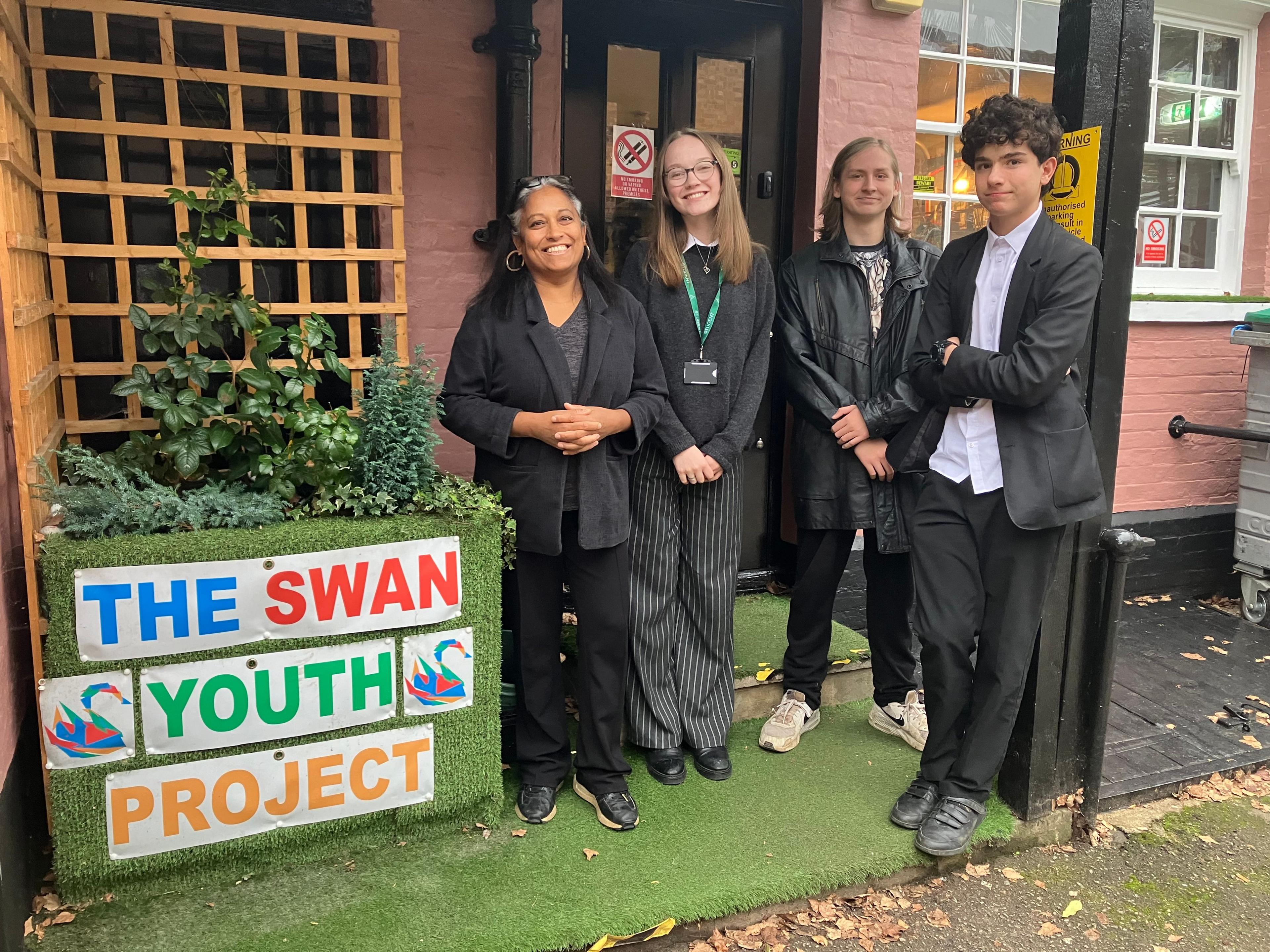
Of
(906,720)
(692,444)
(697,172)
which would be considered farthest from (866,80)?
(906,720)

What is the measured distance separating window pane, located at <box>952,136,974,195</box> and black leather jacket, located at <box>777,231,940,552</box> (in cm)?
200

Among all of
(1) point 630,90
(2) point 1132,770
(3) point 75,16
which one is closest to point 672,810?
(2) point 1132,770

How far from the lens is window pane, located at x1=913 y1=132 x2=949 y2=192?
4895mm

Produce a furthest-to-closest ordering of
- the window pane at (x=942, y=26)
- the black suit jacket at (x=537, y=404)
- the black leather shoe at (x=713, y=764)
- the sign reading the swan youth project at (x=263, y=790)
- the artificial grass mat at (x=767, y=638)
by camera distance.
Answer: the window pane at (x=942, y=26) → the artificial grass mat at (x=767, y=638) → the black leather shoe at (x=713, y=764) → the black suit jacket at (x=537, y=404) → the sign reading the swan youth project at (x=263, y=790)

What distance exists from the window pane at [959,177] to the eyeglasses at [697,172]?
2.57 m

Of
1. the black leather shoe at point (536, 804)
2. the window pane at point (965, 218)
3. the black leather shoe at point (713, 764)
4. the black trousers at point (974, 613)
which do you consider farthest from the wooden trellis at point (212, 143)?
the window pane at point (965, 218)

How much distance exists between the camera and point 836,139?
4207 millimetres

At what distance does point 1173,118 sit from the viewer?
18.3 ft

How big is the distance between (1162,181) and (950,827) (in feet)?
14.9

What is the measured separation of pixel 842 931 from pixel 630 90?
332 cm

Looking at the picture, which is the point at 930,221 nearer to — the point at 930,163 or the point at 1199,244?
the point at 930,163

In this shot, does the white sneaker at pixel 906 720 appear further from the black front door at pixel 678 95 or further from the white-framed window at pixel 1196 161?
the white-framed window at pixel 1196 161

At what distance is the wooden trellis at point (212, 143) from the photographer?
2738 millimetres

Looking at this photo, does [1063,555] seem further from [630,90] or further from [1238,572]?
[1238,572]
